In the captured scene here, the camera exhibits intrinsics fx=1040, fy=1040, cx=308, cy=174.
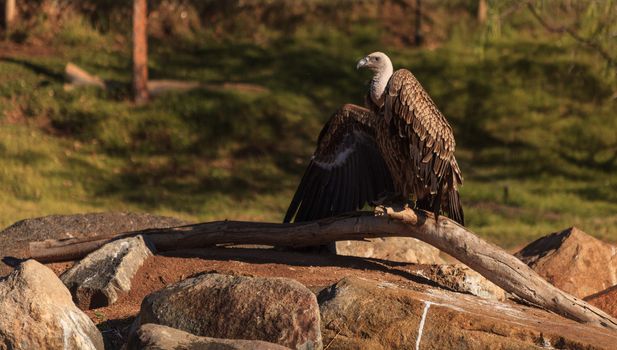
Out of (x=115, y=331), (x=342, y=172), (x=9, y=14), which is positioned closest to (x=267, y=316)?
(x=115, y=331)

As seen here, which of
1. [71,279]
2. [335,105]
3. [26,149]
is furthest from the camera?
[335,105]

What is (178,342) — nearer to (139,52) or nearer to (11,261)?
(11,261)

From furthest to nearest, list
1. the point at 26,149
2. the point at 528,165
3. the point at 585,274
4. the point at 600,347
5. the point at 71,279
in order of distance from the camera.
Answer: the point at 528,165 → the point at 26,149 → the point at 585,274 → the point at 71,279 → the point at 600,347

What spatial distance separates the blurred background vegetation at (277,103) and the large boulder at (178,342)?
8462 millimetres

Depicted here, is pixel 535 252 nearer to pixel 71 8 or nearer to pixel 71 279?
pixel 71 279

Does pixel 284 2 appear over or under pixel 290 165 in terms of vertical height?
over

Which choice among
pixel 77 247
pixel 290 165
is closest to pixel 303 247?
pixel 77 247

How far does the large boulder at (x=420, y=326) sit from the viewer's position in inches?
274

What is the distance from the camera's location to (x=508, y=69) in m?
21.7

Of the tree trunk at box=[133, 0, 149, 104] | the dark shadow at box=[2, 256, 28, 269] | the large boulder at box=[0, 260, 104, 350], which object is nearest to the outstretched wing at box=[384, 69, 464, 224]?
the large boulder at box=[0, 260, 104, 350]

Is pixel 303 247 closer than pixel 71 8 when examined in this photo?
Yes

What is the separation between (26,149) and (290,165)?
177 inches

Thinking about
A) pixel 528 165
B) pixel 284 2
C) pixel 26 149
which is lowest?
pixel 528 165

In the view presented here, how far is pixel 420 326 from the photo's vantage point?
7086 mm
